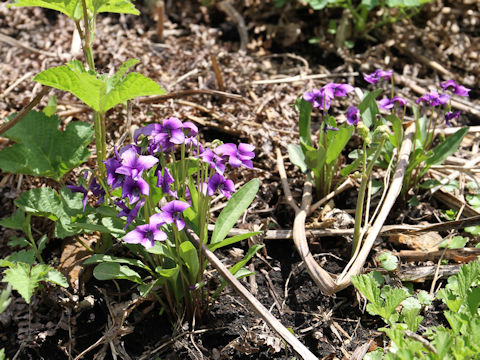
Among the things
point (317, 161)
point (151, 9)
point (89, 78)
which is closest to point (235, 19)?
point (151, 9)

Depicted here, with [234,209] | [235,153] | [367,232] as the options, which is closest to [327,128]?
[367,232]

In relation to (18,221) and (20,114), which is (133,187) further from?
(20,114)

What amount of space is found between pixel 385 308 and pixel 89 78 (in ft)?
4.49

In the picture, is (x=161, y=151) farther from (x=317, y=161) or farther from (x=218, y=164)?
(x=317, y=161)

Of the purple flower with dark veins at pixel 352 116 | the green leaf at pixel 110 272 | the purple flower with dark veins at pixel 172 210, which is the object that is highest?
the purple flower with dark veins at pixel 172 210

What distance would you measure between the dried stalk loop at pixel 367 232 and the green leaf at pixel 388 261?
0.30 feet

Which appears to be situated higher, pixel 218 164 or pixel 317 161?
pixel 218 164

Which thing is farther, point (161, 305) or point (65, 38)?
point (65, 38)

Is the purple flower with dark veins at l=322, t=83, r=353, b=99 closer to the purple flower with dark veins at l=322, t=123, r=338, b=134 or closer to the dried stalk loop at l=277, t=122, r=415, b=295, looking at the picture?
the purple flower with dark veins at l=322, t=123, r=338, b=134

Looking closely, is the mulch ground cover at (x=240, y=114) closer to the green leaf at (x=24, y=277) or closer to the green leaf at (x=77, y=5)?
the green leaf at (x=24, y=277)

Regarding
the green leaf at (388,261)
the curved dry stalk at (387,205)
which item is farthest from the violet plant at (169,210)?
the green leaf at (388,261)

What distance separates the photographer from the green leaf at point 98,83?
1.99 meters

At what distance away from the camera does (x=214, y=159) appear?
1897 mm

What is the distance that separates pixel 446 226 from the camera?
2.52m
